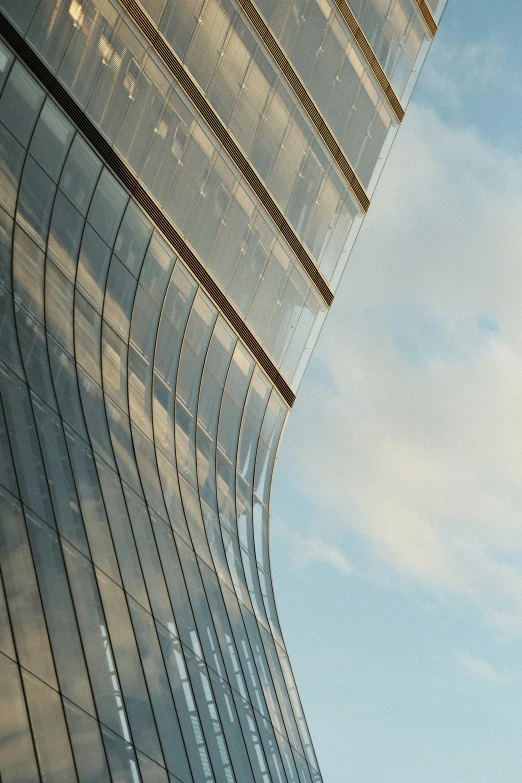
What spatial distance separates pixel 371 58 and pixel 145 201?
38.2 feet

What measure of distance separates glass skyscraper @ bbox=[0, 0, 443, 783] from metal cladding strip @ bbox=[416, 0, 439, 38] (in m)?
0.20

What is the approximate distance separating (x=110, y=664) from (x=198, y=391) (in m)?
11.3

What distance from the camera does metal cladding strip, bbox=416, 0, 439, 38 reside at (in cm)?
3481

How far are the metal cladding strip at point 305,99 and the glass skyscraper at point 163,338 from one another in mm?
86

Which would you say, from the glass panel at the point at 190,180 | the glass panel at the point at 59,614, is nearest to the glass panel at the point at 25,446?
the glass panel at the point at 59,614

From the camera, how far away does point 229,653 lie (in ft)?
71.1

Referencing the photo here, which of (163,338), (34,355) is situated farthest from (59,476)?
(163,338)

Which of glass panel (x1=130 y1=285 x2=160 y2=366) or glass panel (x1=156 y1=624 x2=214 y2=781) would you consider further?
glass panel (x1=130 y1=285 x2=160 y2=366)

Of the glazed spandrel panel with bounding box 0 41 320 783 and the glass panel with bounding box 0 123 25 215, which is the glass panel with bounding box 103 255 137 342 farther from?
the glass panel with bounding box 0 123 25 215

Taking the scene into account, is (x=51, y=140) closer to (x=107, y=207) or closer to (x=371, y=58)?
(x=107, y=207)

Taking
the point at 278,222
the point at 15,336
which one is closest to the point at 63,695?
the point at 15,336

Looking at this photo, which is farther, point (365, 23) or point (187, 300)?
point (365, 23)

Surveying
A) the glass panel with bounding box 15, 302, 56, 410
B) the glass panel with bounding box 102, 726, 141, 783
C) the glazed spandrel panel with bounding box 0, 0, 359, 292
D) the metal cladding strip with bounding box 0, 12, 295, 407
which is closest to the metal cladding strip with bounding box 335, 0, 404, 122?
the glazed spandrel panel with bounding box 0, 0, 359, 292

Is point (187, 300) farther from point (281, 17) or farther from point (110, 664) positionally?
point (110, 664)
